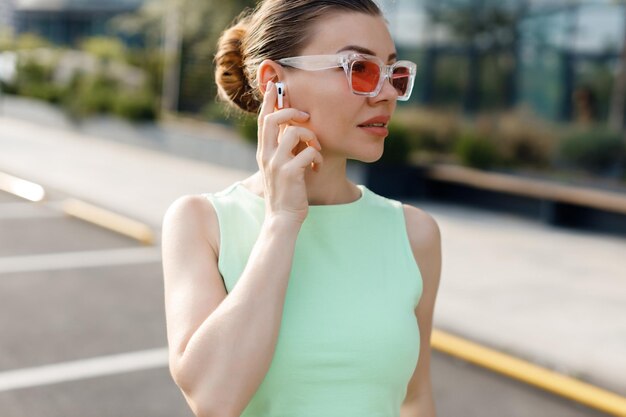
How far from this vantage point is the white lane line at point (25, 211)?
11562mm

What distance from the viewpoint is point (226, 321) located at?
187cm

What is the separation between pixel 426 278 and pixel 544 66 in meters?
14.6

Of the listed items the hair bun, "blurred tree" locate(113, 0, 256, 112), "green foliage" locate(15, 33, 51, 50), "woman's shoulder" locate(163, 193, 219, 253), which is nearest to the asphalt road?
the hair bun

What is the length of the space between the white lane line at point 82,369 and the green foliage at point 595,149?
884cm

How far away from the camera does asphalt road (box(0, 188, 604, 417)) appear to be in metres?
5.56

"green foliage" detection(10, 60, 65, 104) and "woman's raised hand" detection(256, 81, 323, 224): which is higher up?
"woman's raised hand" detection(256, 81, 323, 224)

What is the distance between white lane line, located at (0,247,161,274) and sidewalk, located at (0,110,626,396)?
48.9 inches

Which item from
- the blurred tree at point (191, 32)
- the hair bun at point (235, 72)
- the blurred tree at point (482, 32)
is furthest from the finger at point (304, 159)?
the blurred tree at point (191, 32)

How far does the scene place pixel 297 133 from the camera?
2.00m

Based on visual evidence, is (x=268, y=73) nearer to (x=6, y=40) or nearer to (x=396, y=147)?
(x=396, y=147)

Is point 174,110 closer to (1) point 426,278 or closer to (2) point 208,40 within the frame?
(2) point 208,40

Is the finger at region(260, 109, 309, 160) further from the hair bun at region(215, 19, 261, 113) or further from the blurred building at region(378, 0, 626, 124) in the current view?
the blurred building at region(378, 0, 626, 124)

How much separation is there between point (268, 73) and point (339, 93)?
173 millimetres

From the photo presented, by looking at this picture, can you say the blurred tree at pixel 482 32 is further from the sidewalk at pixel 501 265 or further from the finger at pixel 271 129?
the finger at pixel 271 129
